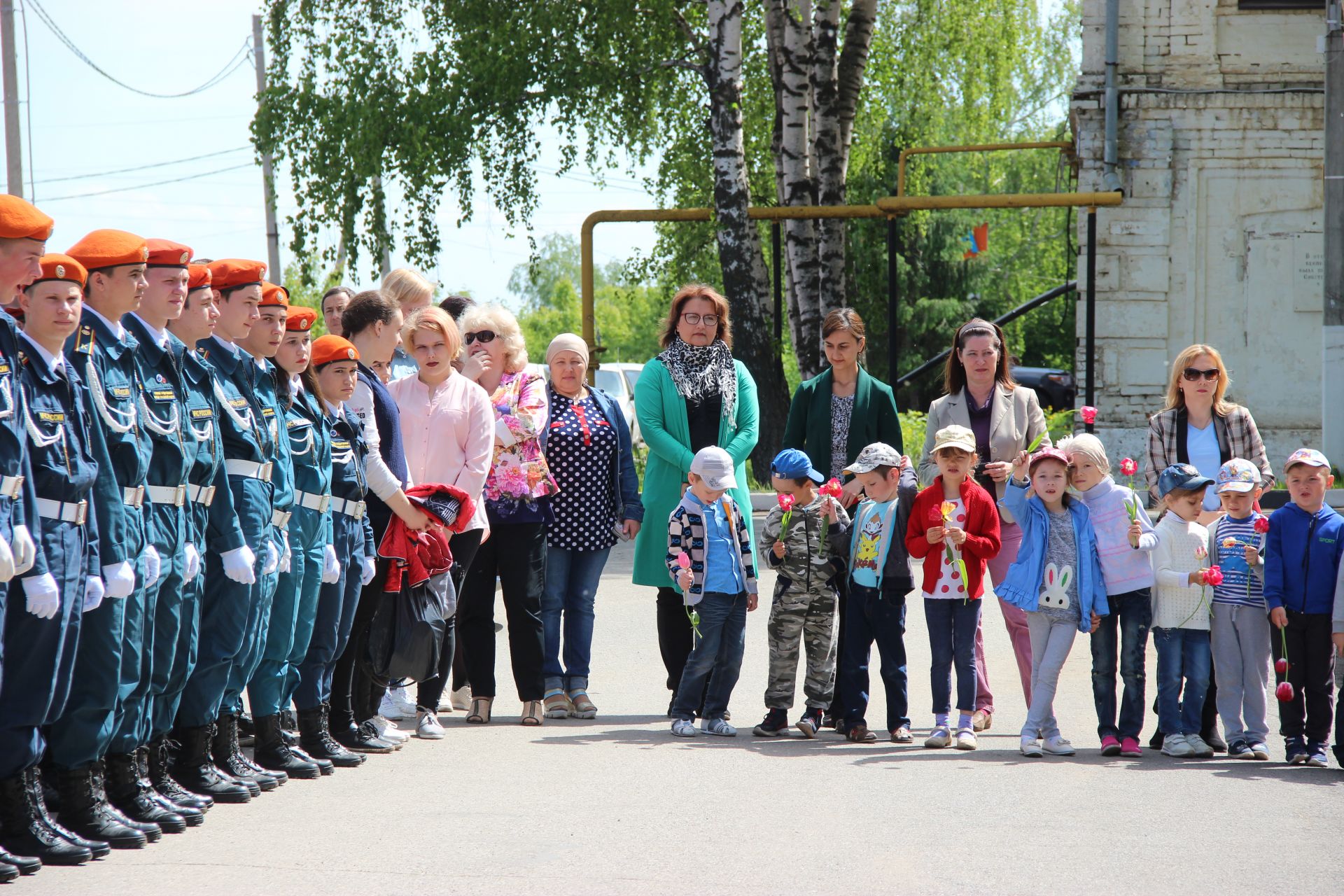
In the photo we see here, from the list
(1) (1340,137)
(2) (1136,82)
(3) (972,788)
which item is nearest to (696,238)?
(2) (1136,82)

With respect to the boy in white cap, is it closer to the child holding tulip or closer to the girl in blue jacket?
the girl in blue jacket

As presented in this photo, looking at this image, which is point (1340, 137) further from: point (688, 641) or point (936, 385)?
point (936, 385)

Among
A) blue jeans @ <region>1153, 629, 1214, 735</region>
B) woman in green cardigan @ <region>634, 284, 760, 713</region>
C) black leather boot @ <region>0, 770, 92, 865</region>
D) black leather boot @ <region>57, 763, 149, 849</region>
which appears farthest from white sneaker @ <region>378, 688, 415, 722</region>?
blue jeans @ <region>1153, 629, 1214, 735</region>

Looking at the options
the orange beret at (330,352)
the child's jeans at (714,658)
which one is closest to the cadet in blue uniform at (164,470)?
the orange beret at (330,352)

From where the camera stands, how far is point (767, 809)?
208 inches

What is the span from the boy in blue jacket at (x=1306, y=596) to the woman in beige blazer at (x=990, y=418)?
1.13 m

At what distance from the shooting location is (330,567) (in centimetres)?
580

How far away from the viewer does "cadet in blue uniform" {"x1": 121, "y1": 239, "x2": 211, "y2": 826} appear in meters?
4.78

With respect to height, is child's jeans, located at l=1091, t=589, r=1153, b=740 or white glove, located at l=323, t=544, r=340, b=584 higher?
white glove, located at l=323, t=544, r=340, b=584

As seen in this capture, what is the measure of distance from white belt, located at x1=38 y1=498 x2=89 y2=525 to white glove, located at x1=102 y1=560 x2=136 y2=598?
17cm

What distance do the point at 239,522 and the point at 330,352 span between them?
42.2 inches

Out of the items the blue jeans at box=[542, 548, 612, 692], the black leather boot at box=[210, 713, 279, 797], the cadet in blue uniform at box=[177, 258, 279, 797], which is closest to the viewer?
the cadet in blue uniform at box=[177, 258, 279, 797]

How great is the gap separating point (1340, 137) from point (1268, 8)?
111 inches

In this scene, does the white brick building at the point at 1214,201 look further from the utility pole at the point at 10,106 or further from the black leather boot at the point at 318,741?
the utility pole at the point at 10,106
